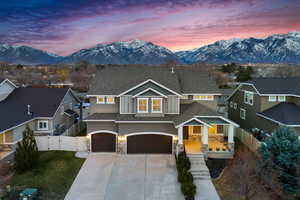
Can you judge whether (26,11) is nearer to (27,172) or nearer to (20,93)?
(20,93)

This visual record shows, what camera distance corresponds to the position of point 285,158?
39.9 ft

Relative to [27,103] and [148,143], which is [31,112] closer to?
Answer: [27,103]

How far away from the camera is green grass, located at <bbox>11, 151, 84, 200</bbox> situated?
41.5 feet

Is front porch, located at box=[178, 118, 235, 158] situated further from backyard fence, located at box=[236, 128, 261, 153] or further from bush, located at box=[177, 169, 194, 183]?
bush, located at box=[177, 169, 194, 183]

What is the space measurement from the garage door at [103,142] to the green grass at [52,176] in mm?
2057

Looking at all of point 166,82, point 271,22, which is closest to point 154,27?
point 271,22

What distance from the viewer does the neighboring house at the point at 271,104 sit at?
17422 mm

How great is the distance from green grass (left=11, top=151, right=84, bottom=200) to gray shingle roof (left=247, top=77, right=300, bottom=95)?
19020 mm

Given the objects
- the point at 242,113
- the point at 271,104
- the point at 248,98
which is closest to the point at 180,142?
the point at 271,104

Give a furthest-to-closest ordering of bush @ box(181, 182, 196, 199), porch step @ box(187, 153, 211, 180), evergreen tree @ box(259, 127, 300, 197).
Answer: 1. porch step @ box(187, 153, 211, 180)
2. evergreen tree @ box(259, 127, 300, 197)
3. bush @ box(181, 182, 196, 199)

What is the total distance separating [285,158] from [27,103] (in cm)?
2423

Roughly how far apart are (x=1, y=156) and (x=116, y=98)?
10732 mm

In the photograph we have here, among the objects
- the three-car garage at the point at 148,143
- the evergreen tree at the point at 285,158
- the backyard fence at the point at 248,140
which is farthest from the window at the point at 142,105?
the backyard fence at the point at 248,140

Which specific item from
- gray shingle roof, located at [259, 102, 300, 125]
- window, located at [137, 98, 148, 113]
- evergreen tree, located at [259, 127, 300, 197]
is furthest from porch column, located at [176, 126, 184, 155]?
gray shingle roof, located at [259, 102, 300, 125]
